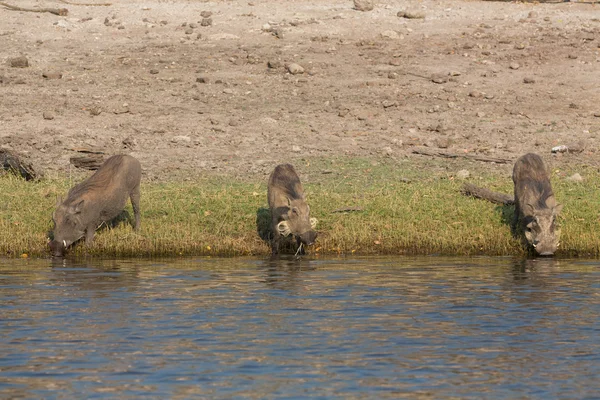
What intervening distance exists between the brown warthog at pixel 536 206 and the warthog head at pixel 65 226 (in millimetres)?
6231

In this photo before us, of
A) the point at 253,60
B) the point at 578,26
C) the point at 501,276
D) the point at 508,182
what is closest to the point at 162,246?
the point at 501,276

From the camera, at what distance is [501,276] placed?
14805mm

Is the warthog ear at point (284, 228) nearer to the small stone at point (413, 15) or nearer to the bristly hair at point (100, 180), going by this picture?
the bristly hair at point (100, 180)

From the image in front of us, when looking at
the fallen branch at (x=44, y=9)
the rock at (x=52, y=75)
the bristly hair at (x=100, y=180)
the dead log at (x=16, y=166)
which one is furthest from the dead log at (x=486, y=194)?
the fallen branch at (x=44, y=9)

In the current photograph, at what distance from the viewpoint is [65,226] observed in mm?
16469

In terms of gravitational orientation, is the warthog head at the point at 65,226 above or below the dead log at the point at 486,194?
below

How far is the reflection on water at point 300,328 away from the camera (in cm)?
944

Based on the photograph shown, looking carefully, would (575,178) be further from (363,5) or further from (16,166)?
(363,5)

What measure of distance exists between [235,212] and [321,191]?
1878mm

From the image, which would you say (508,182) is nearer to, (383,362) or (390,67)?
(390,67)

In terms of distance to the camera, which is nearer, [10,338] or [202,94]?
[10,338]

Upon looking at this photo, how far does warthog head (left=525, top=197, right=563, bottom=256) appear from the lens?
640 inches

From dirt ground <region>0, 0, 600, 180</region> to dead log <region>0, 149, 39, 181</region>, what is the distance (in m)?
1.00

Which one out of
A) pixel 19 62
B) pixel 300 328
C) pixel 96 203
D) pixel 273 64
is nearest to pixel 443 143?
pixel 273 64
